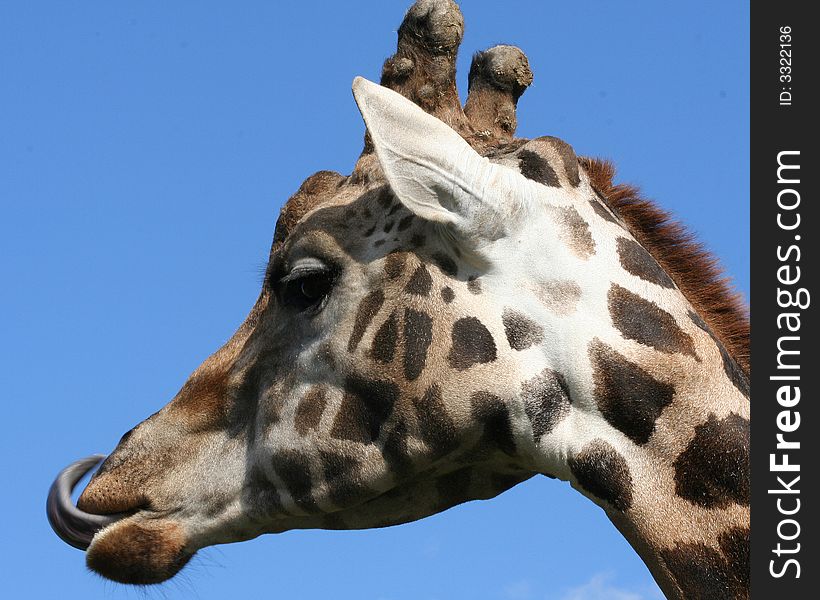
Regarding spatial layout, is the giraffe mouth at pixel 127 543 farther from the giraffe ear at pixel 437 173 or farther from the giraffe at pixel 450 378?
the giraffe ear at pixel 437 173

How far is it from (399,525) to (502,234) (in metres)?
1.52

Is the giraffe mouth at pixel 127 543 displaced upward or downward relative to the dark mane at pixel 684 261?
downward

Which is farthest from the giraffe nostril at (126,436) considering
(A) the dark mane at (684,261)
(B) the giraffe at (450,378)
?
(A) the dark mane at (684,261)

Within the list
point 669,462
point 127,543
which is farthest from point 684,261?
point 127,543

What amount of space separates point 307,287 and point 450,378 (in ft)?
2.87

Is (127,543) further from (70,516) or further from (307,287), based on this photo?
(307,287)

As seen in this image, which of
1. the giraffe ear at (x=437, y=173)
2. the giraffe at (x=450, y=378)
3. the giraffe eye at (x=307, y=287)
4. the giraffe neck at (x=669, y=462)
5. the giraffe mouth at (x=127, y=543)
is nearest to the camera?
the giraffe neck at (x=669, y=462)

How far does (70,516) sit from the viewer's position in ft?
18.0

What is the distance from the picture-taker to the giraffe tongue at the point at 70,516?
17.9 feet

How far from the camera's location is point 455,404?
477 centimetres

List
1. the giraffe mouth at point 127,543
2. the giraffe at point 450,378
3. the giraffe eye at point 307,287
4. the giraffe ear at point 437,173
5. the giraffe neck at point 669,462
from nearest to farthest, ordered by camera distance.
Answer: the giraffe neck at point 669,462, the giraffe at point 450,378, the giraffe ear at point 437,173, the giraffe eye at point 307,287, the giraffe mouth at point 127,543
